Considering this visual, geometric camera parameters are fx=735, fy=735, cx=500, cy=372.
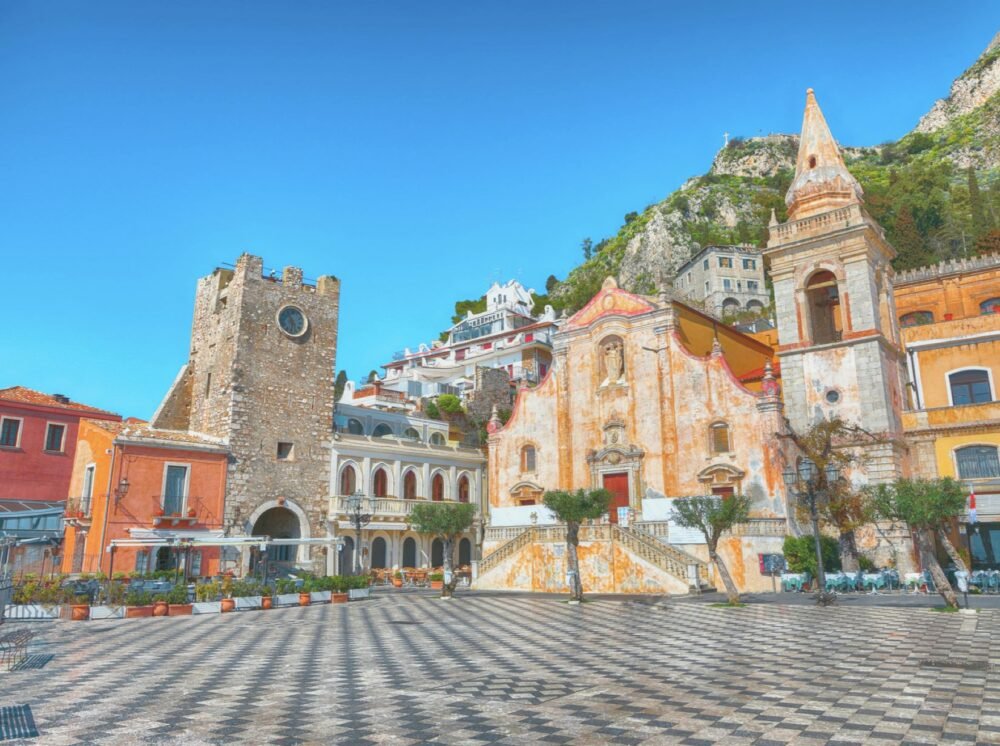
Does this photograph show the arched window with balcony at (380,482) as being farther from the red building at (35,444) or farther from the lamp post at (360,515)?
the red building at (35,444)

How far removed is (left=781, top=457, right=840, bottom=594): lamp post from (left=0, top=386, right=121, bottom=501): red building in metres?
33.9

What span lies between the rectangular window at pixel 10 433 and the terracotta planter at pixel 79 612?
62.2 ft

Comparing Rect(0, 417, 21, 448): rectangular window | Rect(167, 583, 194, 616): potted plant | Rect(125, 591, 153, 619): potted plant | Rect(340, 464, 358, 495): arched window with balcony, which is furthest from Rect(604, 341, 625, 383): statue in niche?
Rect(0, 417, 21, 448): rectangular window

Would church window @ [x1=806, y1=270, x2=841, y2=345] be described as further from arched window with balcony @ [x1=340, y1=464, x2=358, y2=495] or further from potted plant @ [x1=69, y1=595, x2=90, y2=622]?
potted plant @ [x1=69, y1=595, x2=90, y2=622]

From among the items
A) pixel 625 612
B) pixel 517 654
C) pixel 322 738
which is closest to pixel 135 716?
pixel 322 738

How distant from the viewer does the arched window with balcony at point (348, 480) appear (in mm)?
38594

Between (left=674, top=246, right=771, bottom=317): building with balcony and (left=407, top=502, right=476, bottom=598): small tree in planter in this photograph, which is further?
(left=674, top=246, right=771, bottom=317): building with balcony

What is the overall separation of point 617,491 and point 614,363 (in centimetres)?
635

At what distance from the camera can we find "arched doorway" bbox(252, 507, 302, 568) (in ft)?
118

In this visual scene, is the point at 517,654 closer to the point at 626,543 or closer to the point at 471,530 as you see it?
the point at 626,543

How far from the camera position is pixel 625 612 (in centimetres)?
2131

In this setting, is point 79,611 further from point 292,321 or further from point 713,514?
point 292,321

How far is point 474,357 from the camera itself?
75000mm

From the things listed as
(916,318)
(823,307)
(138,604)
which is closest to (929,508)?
(823,307)
